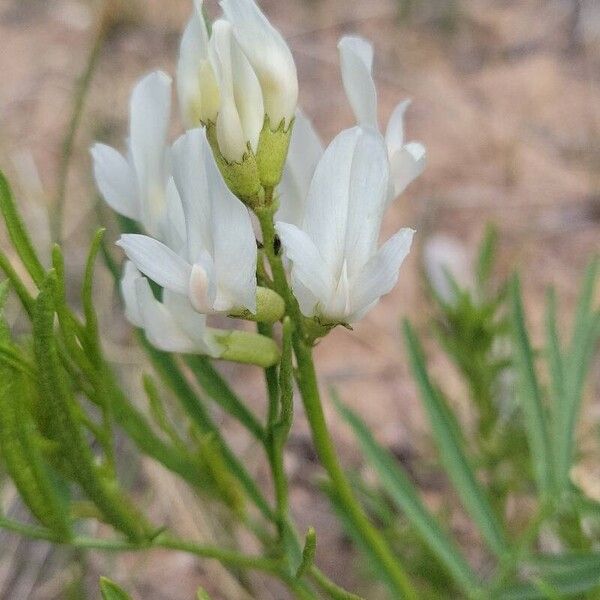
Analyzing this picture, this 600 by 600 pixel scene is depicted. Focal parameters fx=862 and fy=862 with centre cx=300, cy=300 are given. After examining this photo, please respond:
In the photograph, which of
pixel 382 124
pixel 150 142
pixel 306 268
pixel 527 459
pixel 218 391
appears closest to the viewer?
pixel 306 268

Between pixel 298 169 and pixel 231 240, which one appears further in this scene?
pixel 298 169

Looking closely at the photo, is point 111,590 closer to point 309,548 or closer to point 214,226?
point 309,548

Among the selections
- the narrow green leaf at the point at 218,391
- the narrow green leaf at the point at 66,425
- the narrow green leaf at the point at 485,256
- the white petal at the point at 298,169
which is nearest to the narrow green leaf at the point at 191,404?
the narrow green leaf at the point at 218,391

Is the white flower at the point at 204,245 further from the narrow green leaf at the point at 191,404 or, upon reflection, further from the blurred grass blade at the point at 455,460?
the blurred grass blade at the point at 455,460

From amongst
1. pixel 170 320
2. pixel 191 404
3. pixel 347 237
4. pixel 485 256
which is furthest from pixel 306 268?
pixel 485 256

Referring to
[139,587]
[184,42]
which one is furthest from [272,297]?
[139,587]

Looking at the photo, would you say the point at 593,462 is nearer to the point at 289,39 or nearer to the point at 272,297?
A: the point at 272,297

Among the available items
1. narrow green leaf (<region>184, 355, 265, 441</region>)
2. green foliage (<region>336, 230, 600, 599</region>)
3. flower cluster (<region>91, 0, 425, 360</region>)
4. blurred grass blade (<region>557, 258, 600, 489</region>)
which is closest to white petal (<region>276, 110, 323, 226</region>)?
flower cluster (<region>91, 0, 425, 360</region>)
